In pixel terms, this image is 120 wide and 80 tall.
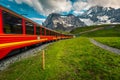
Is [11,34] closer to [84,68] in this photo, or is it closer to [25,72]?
[25,72]

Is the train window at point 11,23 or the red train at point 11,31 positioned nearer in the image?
the red train at point 11,31

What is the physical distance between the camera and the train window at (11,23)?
1344cm

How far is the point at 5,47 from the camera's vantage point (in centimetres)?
1298

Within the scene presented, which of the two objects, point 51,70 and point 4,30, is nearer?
point 51,70

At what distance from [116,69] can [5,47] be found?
27.7 feet

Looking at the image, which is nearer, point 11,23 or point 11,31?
point 11,31

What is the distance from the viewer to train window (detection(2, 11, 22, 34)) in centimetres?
1344

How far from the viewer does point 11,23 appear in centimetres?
1467

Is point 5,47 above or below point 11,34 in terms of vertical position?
below

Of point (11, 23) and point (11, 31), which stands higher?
point (11, 23)

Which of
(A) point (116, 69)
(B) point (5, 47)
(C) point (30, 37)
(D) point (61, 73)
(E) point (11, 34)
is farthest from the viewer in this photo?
(C) point (30, 37)

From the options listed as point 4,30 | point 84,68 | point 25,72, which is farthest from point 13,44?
point 84,68

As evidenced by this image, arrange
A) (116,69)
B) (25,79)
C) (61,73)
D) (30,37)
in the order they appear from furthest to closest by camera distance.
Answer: (30,37), (116,69), (61,73), (25,79)

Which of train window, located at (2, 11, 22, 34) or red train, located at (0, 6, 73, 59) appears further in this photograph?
train window, located at (2, 11, 22, 34)
